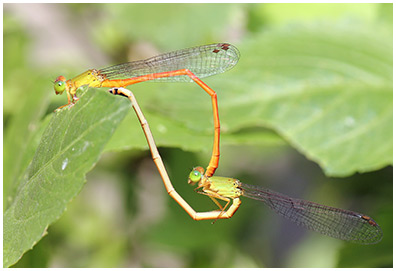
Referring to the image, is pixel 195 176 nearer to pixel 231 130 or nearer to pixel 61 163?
pixel 231 130

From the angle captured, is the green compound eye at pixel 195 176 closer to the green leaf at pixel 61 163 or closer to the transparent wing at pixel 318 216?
the transparent wing at pixel 318 216

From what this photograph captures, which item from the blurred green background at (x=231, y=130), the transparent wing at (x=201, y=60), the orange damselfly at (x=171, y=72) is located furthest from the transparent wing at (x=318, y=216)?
the transparent wing at (x=201, y=60)

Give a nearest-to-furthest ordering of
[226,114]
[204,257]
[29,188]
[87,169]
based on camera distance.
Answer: [87,169], [29,188], [226,114], [204,257]

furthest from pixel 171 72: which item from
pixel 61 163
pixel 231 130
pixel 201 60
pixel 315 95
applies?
pixel 61 163

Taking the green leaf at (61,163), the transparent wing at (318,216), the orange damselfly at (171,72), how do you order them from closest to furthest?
the green leaf at (61,163) → the orange damselfly at (171,72) → the transparent wing at (318,216)

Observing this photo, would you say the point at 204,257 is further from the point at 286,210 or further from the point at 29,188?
the point at 29,188

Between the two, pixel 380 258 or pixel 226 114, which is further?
pixel 226 114

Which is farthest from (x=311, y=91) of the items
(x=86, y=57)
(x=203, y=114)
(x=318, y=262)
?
(x=86, y=57)

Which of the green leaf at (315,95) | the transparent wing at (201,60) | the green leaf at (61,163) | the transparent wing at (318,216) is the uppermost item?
the green leaf at (61,163)
